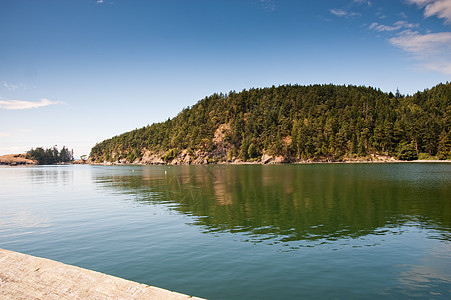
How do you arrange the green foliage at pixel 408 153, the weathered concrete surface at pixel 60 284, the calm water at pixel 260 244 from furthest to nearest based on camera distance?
the green foliage at pixel 408 153, the calm water at pixel 260 244, the weathered concrete surface at pixel 60 284

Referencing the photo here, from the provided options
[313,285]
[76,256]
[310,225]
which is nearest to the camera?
[313,285]

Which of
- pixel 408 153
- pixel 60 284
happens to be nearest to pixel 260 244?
pixel 60 284

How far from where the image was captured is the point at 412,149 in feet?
595

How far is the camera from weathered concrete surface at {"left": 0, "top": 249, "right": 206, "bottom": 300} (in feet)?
23.8

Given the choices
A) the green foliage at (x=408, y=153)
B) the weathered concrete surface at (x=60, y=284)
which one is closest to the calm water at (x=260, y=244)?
the weathered concrete surface at (x=60, y=284)

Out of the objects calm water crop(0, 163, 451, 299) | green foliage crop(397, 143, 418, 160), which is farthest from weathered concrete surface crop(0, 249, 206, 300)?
green foliage crop(397, 143, 418, 160)

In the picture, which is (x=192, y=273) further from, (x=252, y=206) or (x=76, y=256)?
(x=252, y=206)

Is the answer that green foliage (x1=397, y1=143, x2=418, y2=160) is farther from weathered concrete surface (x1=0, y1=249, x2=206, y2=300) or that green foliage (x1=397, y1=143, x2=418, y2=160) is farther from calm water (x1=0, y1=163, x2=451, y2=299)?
weathered concrete surface (x1=0, y1=249, x2=206, y2=300)

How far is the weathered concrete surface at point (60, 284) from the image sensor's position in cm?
725

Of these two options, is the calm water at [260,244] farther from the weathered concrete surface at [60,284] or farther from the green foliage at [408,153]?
the green foliage at [408,153]

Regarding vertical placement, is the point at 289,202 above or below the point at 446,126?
below

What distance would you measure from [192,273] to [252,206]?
21.9 m

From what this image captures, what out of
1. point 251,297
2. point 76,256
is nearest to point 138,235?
point 76,256

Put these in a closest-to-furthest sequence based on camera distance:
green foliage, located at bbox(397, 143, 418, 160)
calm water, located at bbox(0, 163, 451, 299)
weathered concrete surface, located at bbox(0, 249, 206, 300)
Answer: weathered concrete surface, located at bbox(0, 249, 206, 300) < calm water, located at bbox(0, 163, 451, 299) < green foliage, located at bbox(397, 143, 418, 160)
